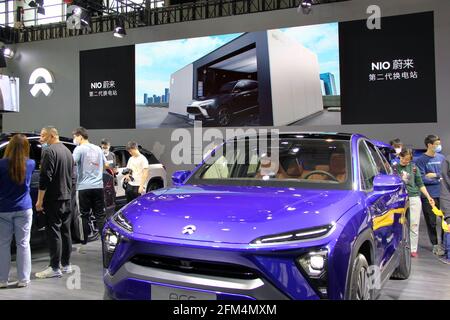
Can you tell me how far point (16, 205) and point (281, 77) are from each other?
9.00 m

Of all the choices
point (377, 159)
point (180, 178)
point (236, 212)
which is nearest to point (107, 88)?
point (180, 178)

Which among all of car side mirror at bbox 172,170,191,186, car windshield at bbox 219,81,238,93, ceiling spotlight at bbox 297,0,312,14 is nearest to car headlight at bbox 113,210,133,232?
car side mirror at bbox 172,170,191,186

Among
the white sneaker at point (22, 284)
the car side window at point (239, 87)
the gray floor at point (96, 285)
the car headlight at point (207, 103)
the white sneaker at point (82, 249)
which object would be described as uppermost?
the car side window at point (239, 87)

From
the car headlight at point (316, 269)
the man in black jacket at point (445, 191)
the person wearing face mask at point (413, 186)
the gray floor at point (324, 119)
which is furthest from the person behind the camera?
the gray floor at point (324, 119)

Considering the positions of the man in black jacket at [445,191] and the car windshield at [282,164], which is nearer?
the car windshield at [282,164]

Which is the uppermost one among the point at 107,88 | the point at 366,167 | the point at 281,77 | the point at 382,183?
the point at 107,88

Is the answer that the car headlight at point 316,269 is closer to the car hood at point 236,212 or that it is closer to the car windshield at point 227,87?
the car hood at point 236,212

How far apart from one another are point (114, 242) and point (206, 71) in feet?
36.7

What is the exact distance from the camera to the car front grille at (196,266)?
214cm

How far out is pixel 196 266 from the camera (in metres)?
2.22

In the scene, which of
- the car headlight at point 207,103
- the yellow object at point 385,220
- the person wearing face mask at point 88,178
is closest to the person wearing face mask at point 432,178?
the yellow object at point 385,220

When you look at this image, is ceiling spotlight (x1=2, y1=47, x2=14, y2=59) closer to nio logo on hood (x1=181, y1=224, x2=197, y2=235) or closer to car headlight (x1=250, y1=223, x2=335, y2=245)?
nio logo on hood (x1=181, y1=224, x2=197, y2=235)

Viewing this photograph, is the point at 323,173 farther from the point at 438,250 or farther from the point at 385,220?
the point at 438,250

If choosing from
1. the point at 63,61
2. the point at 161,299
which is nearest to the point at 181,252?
the point at 161,299
